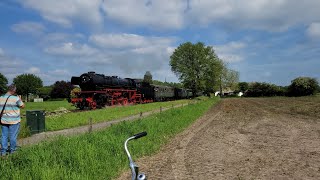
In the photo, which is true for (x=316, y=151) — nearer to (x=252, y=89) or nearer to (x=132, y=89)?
(x=132, y=89)

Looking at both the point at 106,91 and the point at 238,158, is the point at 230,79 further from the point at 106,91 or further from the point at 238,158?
the point at 238,158

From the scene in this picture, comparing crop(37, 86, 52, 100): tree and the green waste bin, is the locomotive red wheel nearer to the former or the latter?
the green waste bin

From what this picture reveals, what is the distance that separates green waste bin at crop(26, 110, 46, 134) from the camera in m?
18.2

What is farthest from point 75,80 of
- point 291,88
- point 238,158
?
point 291,88

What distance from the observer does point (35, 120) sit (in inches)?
721

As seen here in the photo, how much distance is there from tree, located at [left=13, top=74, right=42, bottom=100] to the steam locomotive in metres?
87.0

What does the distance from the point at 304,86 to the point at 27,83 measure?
3725 inches

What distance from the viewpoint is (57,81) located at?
115 m

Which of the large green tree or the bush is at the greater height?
the large green tree

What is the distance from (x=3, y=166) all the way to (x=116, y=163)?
2903mm

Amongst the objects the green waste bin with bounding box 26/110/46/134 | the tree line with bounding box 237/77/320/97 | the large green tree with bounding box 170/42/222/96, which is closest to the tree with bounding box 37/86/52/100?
the large green tree with bounding box 170/42/222/96

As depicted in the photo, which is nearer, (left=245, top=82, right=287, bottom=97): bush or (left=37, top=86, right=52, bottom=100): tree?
(left=245, top=82, right=287, bottom=97): bush

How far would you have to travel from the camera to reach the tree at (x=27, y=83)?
13175 centimetres

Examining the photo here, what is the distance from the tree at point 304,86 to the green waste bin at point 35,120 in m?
76.8
